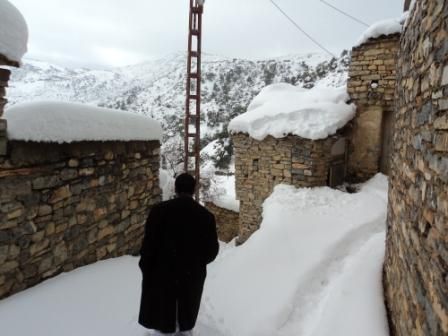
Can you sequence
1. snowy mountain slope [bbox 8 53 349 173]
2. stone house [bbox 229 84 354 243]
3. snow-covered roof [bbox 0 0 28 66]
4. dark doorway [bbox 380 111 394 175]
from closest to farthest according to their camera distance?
1. snow-covered roof [bbox 0 0 28 66]
2. stone house [bbox 229 84 354 243]
3. dark doorway [bbox 380 111 394 175]
4. snowy mountain slope [bbox 8 53 349 173]

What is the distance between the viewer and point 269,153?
7.64 m

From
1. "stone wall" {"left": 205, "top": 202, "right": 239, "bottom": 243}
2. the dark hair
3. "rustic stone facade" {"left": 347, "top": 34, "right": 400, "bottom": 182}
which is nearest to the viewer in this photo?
the dark hair

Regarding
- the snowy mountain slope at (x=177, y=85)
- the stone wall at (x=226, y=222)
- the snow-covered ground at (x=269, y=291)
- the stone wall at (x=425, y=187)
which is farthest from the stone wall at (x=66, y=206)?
the snowy mountain slope at (x=177, y=85)

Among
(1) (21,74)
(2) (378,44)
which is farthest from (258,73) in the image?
(1) (21,74)

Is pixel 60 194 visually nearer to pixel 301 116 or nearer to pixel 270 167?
pixel 270 167

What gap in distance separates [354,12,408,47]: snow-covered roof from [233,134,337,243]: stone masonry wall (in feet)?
8.68

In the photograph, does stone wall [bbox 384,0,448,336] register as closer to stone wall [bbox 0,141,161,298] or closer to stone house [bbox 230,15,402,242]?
A: stone wall [bbox 0,141,161,298]

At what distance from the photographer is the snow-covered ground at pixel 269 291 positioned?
2504 millimetres

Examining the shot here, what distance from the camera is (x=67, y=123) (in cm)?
289

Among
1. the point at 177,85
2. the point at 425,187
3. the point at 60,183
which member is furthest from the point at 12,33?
the point at 177,85

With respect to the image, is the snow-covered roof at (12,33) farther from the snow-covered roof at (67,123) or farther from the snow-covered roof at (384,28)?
the snow-covered roof at (384,28)

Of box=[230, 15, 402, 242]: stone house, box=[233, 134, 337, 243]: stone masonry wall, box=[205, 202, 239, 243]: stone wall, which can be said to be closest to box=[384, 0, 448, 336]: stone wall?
box=[233, 134, 337, 243]: stone masonry wall

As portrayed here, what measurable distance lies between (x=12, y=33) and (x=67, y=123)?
879mm

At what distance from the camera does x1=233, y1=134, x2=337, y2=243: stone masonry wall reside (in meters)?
7.03
